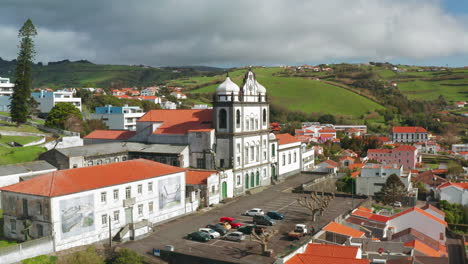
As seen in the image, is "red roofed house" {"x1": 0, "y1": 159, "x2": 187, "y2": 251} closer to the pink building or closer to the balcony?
the balcony

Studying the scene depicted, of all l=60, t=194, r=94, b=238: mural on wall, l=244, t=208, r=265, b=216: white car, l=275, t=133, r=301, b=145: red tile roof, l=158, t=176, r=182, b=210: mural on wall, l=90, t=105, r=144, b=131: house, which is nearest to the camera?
l=60, t=194, r=94, b=238: mural on wall

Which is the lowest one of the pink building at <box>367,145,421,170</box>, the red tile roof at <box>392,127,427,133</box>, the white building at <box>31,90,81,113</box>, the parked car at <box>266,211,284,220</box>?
the pink building at <box>367,145,421,170</box>

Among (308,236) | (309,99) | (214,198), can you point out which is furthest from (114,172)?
(309,99)

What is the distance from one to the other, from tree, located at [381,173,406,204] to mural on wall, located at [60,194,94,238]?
30.9 meters

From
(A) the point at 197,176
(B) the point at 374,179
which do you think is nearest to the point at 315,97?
(B) the point at 374,179

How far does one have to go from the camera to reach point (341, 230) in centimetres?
3241

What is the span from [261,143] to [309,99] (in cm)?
10285

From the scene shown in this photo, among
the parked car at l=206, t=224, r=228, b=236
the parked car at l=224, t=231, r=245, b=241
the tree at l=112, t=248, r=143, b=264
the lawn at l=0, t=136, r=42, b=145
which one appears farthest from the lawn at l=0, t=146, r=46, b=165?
the parked car at l=224, t=231, r=245, b=241

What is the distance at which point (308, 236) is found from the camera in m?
31.1

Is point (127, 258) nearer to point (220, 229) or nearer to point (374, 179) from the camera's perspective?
point (220, 229)

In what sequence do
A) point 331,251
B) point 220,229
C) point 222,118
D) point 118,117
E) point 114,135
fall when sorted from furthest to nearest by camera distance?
point 118,117
point 114,135
point 222,118
point 220,229
point 331,251

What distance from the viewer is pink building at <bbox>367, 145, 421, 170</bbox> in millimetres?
86312

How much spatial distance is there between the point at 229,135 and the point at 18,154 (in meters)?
21.0

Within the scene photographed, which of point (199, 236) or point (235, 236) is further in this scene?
point (235, 236)
